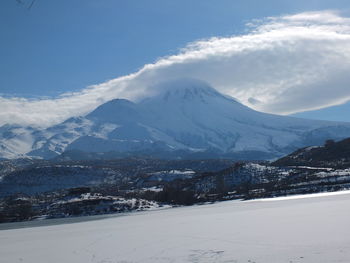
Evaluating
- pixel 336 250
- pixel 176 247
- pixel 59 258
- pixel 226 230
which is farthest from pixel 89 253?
pixel 336 250

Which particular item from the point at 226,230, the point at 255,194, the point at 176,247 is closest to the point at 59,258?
the point at 176,247

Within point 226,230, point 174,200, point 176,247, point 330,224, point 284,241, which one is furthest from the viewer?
point 174,200

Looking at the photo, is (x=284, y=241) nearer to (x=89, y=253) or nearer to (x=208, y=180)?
(x=89, y=253)

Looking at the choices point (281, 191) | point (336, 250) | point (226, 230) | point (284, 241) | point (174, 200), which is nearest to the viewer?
point (336, 250)

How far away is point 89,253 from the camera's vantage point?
35125 mm

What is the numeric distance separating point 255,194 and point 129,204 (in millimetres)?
38643

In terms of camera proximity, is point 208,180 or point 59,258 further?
point 208,180

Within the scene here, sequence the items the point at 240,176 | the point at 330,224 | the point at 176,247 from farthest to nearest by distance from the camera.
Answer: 1. the point at 240,176
2. the point at 330,224
3. the point at 176,247

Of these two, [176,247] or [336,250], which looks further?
[176,247]

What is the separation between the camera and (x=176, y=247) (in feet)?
110

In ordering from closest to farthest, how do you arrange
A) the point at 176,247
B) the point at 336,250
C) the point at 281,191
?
the point at 336,250
the point at 176,247
the point at 281,191

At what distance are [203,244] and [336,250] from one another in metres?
11.1

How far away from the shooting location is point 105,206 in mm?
148875

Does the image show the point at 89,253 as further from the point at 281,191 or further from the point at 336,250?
the point at 281,191
